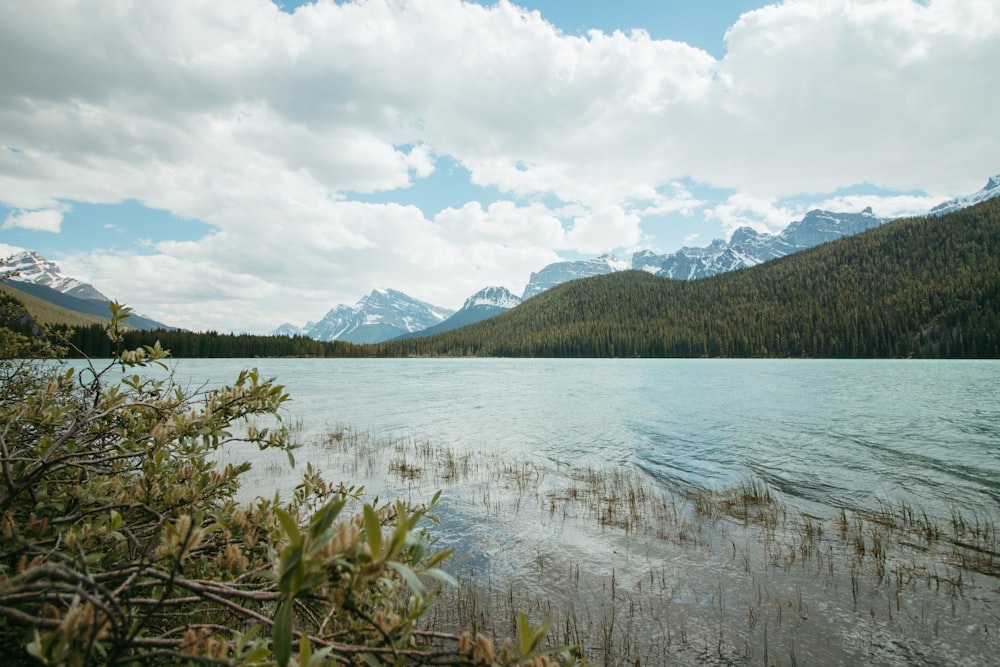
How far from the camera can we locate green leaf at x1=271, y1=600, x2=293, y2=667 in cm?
174

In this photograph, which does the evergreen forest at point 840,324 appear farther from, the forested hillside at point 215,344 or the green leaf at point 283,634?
the green leaf at point 283,634

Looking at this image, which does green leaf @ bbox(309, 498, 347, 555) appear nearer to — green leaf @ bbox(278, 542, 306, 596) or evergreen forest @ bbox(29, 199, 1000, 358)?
green leaf @ bbox(278, 542, 306, 596)

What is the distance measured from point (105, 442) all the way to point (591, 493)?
11641 millimetres

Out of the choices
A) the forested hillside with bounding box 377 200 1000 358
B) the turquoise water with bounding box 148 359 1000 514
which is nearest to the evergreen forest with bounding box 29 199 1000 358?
the forested hillside with bounding box 377 200 1000 358

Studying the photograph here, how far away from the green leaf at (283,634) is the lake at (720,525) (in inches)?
231

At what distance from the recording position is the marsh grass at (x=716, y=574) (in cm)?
652

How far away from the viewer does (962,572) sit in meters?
8.48

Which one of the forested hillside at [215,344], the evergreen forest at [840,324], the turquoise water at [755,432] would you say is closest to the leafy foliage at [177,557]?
the turquoise water at [755,432]

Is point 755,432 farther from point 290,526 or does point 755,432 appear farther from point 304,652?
point 290,526

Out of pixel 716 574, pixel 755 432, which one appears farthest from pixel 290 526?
pixel 755 432

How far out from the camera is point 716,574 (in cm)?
848

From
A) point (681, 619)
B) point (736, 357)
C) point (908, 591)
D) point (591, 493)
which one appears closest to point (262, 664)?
point (681, 619)

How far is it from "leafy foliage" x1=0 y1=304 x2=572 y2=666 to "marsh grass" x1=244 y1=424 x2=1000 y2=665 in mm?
1585

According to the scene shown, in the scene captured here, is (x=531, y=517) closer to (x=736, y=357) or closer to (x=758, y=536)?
(x=758, y=536)
